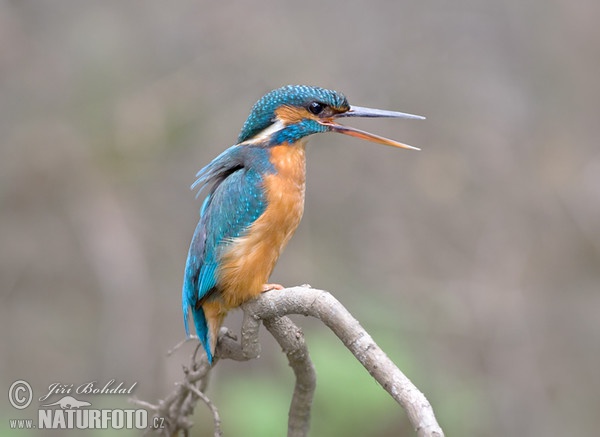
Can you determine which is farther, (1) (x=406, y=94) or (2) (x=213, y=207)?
(1) (x=406, y=94)

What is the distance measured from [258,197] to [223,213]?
10cm

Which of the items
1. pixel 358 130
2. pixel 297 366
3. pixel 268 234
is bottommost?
pixel 297 366

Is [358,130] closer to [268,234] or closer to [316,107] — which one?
[316,107]

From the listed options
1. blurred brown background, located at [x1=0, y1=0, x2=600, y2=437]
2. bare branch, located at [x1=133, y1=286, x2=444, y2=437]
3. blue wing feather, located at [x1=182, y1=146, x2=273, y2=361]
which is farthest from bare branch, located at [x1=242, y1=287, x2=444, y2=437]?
blurred brown background, located at [x1=0, y1=0, x2=600, y2=437]

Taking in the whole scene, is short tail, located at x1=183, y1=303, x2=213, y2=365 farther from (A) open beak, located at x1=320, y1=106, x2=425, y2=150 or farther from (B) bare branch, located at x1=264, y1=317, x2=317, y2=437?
(A) open beak, located at x1=320, y1=106, x2=425, y2=150

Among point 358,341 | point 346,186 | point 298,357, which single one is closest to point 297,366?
point 298,357

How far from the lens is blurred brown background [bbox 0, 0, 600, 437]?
4133 millimetres

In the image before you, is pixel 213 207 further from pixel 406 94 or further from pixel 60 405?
pixel 406 94

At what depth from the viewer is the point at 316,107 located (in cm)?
215

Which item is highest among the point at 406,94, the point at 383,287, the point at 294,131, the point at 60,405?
the point at 406,94

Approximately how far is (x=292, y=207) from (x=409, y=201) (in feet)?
8.43

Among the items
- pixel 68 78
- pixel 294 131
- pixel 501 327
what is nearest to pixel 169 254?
pixel 68 78

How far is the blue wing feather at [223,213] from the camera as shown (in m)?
2.13

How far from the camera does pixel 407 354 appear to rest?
3758 mm
